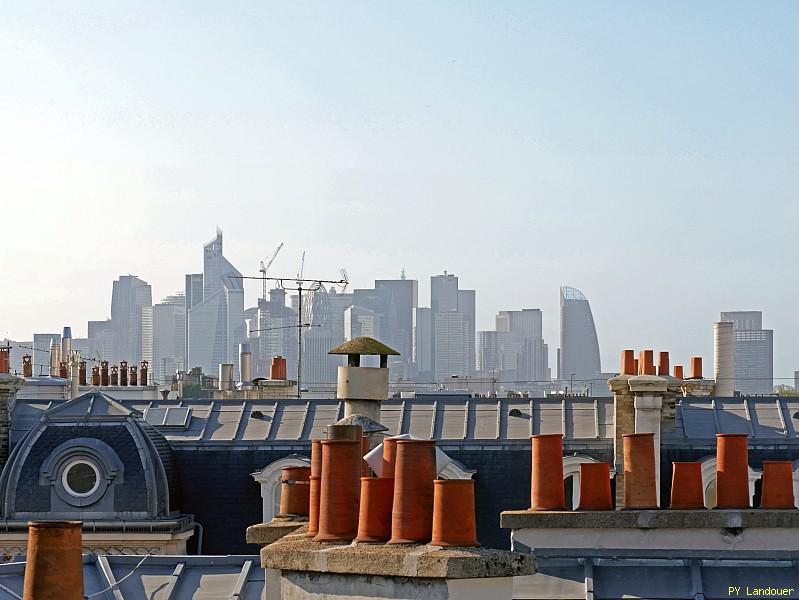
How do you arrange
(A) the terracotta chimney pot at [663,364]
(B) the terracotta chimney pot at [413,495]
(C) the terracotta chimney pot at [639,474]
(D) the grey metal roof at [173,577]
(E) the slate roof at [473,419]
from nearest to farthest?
(B) the terracotta chimney pot at [413,495], (C) the terracotta chimney pot at [639,474], (D) the grey metal roof at [173,577], (E) the slate roof at [473,419], (A) the terracotta chimney pot at [663,364]

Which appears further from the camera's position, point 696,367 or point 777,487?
point 696,367

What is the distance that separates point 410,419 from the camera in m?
43.2

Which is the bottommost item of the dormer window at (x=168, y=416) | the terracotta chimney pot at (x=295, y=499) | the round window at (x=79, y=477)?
the round window at (x=79, y=477)

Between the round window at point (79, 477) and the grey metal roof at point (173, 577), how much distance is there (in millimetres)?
11660

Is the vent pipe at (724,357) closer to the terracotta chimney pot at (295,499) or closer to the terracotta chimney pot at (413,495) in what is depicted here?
the terracotta chimney pot at (295,499)

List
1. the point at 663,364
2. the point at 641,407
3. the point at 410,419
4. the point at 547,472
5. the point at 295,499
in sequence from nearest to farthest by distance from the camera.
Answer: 1. the point at 295,499
2. the point at 547,472
3. the point at 641,407
4. the point at 410,419
5. the point at 663,364

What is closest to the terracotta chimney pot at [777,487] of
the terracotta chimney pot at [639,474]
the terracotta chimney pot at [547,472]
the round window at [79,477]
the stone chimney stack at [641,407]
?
the terracotta chimney pot at [639,474]

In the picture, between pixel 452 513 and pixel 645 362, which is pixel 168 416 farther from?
pixel 452 513

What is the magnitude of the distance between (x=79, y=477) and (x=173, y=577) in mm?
12447

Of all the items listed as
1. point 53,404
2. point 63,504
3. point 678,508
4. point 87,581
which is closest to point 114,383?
point 53,404

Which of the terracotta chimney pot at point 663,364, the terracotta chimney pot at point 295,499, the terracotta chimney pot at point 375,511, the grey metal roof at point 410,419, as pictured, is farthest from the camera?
the terracotta chimney pot at point 663,364

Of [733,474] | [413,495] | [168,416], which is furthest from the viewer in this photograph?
[168,416]

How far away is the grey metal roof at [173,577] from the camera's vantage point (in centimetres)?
2617

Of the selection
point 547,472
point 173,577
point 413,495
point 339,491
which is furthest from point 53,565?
point 173,577
